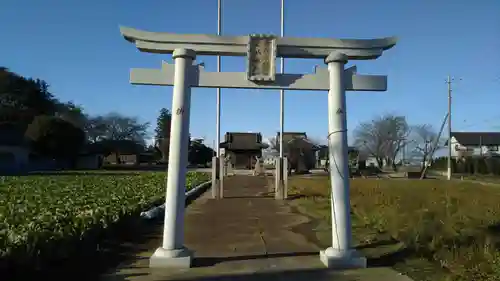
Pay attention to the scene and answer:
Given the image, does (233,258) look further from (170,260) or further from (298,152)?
(298,152)

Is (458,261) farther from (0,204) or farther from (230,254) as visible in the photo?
(0,204)

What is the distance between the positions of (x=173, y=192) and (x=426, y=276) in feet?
12.7

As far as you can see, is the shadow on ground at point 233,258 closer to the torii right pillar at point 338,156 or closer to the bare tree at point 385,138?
the torii right pillar at point 338,156

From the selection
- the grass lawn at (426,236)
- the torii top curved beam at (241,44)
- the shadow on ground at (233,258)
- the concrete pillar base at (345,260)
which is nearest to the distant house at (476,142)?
the grass lawn at (426,236)

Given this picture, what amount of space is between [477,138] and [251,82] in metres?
85.4

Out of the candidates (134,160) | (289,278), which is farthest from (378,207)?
(134,160)

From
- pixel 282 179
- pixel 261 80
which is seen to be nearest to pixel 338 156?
pixel 261 80

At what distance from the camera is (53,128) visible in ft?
164

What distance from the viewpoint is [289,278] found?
21.0ft

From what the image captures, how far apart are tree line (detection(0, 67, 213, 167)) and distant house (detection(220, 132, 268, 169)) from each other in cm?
1740

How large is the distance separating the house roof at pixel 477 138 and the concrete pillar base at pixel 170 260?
270 feet

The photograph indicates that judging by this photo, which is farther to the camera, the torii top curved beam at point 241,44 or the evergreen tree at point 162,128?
the evergreen tree at point 162,128

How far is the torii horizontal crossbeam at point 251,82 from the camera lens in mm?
7371

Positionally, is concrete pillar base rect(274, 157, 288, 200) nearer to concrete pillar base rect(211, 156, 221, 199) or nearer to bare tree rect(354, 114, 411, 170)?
concrete pillar base rect(211, 156, 221, 199)
